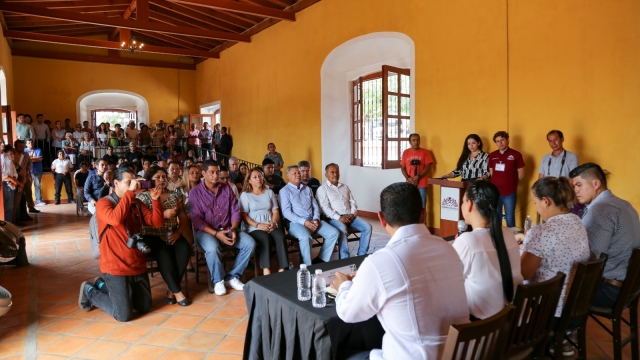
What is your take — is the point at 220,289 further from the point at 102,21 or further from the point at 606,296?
the point at 102,21

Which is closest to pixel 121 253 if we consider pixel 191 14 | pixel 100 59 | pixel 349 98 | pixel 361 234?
pixel 361 234

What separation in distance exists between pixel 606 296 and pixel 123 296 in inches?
129

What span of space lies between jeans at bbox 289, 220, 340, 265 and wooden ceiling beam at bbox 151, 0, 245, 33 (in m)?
8.27

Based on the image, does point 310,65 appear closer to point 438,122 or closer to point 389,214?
point 438,122

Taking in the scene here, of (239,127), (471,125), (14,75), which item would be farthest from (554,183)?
(14,75)

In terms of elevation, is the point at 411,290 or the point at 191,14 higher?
the point at 191,14

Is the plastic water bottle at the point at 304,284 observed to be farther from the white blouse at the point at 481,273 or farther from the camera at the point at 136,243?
the camera at the point at 136,243

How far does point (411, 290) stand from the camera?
1510 millimetres

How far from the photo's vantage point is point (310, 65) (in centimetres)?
906

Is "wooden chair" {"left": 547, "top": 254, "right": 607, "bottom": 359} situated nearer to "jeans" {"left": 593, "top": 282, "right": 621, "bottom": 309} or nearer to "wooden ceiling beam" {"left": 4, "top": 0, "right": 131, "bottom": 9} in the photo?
"jeans" {"left": 593, "top": 282, "right": 621, "bottom": 309}

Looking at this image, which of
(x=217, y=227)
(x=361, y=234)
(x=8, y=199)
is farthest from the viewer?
(x=8, y=199)

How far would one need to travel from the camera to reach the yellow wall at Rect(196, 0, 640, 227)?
4680 mm

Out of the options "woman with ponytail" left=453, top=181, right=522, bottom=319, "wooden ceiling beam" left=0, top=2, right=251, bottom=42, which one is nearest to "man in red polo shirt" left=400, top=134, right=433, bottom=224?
"woman with ponytail" left=453, top=181, right=522, bottom=319

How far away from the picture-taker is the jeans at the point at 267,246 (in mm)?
4262
